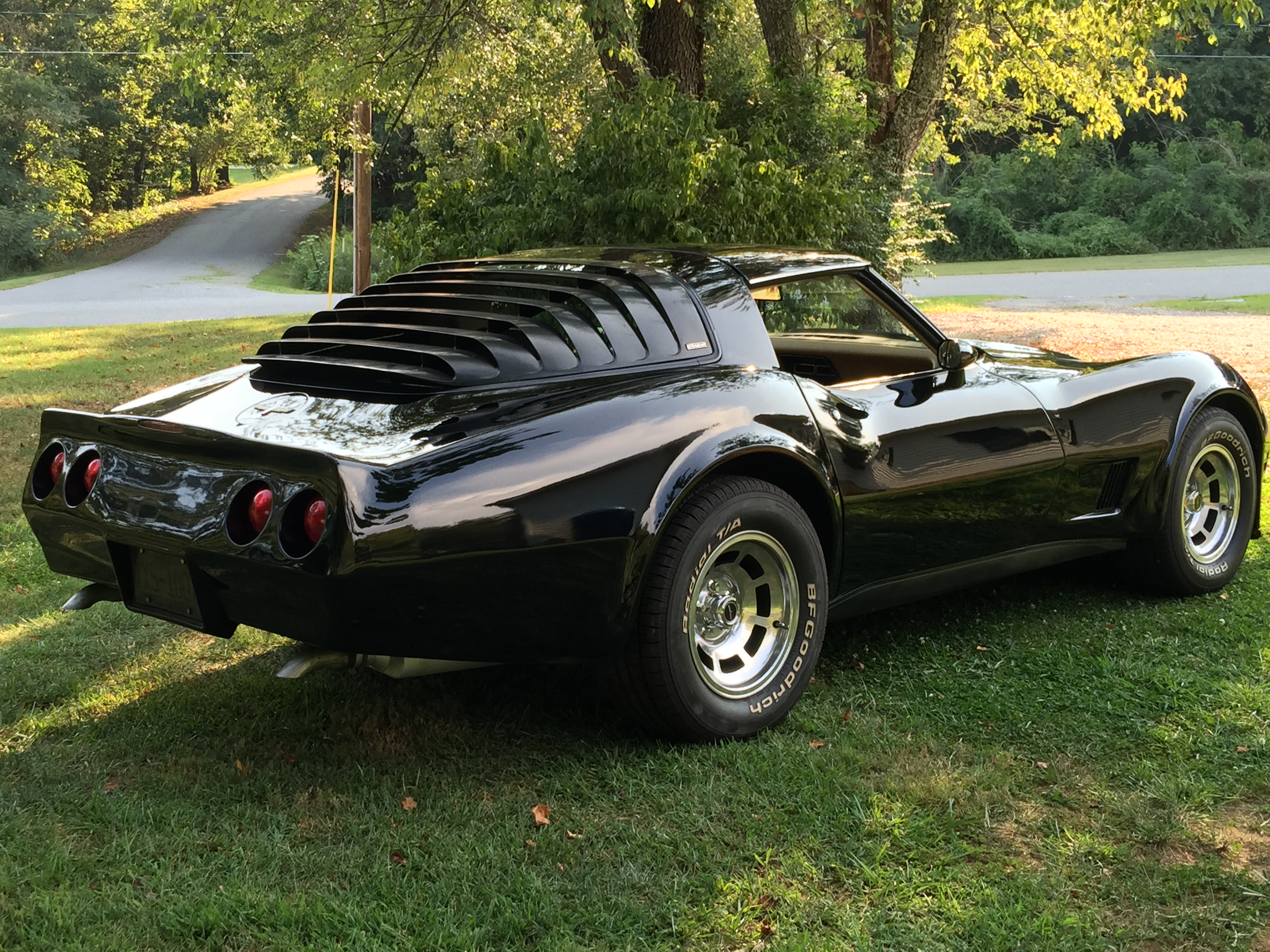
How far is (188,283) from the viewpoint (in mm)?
28656

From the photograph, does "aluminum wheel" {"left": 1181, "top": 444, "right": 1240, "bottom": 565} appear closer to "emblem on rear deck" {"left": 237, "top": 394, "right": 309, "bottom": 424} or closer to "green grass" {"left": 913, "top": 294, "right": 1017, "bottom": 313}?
"emblem on rear deck" {"left": 237, "top": 394, "right": 309, "bottom": 424}

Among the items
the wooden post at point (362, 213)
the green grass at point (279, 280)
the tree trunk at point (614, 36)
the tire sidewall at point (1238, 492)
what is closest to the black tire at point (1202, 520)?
the tire sidewall at point (1238, 492)

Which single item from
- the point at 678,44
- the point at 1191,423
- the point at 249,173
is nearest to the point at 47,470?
the point at 1191,423

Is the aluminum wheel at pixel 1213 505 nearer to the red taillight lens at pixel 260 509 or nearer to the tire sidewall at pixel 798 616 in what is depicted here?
the tire sidewall at pixel 798 616

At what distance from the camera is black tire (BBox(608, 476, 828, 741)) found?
335 centimetres

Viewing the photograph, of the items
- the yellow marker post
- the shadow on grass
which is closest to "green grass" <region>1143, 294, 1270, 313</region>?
the yellow marker post

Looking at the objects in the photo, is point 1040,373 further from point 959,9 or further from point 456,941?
point 959,9

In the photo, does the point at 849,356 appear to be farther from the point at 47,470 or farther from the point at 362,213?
the point at 362,213

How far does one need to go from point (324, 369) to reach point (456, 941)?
178cm

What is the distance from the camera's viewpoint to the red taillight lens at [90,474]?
3494mm

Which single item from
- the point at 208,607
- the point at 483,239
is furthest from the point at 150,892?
the point at 483,239

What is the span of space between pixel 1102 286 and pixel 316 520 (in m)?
27.6

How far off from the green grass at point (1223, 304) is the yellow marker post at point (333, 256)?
1384 cm

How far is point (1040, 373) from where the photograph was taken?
461 cm
